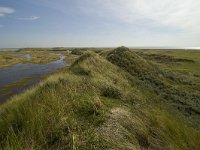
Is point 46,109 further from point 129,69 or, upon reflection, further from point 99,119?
point 129,69

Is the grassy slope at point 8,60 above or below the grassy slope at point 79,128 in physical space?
below

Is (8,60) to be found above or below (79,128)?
below

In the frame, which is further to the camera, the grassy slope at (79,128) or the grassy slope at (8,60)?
the grassy slope at (8,60)

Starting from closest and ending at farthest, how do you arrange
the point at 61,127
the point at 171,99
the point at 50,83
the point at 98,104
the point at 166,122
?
the point at 61,127 → the point at 98,104 → the point at 166,122 → the point at 50,83 → the point at 171,99

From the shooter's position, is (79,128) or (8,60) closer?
(79,128)

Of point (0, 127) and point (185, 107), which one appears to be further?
point (185, 107)

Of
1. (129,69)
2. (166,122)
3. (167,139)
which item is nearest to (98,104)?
(167,139)

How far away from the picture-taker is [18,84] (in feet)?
86.2

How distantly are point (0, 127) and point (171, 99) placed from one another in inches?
510

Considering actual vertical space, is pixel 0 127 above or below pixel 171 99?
above

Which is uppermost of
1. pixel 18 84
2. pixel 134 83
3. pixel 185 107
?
pixel 134 83

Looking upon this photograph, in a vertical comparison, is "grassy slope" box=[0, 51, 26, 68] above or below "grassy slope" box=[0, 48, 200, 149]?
below

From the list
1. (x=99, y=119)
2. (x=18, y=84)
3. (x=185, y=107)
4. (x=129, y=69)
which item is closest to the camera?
(x=99, y=119)

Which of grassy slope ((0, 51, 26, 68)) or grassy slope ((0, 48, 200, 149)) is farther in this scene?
grassy slope ((0, 51, 26, 68))
